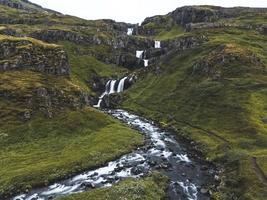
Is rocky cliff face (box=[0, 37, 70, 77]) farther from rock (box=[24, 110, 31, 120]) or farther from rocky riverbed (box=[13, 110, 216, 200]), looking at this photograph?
rocky riverbed (box=[13, 110, 216, 200])

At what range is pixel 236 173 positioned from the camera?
8894 cm

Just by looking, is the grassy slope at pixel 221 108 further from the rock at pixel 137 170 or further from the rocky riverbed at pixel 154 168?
the rock at pixel 137 170

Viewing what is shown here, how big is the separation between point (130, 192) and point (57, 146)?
38410 millimetres

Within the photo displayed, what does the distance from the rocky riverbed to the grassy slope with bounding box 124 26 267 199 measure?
5.57 meters

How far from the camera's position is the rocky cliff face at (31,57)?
150 meters

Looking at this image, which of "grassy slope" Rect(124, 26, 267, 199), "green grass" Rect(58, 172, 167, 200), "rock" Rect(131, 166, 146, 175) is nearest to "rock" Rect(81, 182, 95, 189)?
"green grass" Rect(58, 172, 167, 200)

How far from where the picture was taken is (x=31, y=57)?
15288 cm

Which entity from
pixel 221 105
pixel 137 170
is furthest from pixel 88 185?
pixel 221 105

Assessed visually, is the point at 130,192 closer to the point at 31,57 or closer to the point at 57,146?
the point at 57,146

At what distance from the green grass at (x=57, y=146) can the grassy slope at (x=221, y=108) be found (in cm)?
2338

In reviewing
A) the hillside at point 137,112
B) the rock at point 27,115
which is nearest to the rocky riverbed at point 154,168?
the hillside at point 137,112

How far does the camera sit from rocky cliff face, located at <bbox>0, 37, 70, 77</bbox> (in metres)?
150

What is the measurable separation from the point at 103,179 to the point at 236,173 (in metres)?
29.2

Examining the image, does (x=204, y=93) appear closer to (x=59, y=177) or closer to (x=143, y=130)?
(x=143, y=130)
